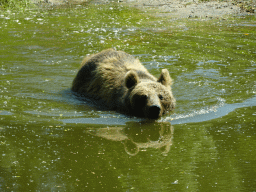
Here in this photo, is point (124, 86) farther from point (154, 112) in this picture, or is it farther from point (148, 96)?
point (154, 112)

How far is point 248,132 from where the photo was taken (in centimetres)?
552

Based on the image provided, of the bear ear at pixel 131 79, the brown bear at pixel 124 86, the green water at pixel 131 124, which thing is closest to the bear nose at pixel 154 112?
the brown bear at pixel 124 86

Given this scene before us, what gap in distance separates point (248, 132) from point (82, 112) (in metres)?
2.96

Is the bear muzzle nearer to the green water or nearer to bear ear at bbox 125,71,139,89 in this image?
the green water

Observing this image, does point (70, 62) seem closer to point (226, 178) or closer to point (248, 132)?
point (248, 132)

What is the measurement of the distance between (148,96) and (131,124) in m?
0.60

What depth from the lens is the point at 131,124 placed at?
612 centimetres

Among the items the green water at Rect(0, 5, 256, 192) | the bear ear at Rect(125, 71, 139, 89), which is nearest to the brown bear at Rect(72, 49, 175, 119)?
the bear ear at Rect(125, 71, 139, 89)

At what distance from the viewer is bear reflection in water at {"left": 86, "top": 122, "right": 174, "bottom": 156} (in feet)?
16.2

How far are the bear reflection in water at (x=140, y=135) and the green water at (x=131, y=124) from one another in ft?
0.05

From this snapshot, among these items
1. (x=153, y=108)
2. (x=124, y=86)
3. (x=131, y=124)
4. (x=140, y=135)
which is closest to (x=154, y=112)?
(x=153, y=108)

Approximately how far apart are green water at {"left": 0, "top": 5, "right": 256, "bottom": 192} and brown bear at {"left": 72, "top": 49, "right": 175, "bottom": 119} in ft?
0.81

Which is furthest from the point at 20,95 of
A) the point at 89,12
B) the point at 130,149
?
the point at 89,12

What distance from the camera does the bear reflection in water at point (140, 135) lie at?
494 centimetres
